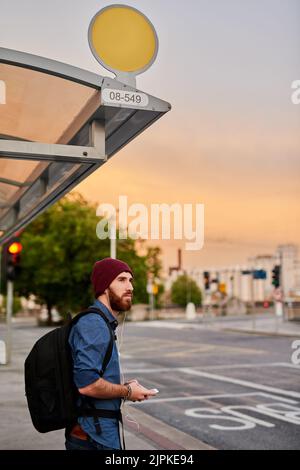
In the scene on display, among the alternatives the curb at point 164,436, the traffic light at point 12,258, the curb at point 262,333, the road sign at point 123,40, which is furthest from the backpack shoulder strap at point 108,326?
the curb at point 262,333

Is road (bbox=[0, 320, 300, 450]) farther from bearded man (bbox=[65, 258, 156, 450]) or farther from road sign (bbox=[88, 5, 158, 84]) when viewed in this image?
road sign (bbox=[88, 5, 158, 84])

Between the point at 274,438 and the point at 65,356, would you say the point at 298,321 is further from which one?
the point at 65,356

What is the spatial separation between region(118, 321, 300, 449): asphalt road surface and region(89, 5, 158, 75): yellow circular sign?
148 centimetres

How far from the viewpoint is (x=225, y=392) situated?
11625 mm

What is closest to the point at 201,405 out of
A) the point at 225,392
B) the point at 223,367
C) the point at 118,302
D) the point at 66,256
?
the point at 225,392

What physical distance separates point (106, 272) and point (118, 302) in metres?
0.16

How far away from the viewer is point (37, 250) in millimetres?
47594

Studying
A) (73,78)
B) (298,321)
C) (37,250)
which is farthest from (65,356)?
(37,250)

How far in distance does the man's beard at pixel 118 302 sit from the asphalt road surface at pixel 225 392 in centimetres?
19

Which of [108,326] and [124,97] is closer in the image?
[108,326]

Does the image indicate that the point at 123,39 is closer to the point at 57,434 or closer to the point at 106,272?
the point at 106,272

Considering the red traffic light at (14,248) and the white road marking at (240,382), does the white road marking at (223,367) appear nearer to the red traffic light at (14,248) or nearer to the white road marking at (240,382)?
the white road marking at (240,382)

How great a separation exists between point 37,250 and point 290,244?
74144 mm

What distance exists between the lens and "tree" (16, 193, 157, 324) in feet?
155
